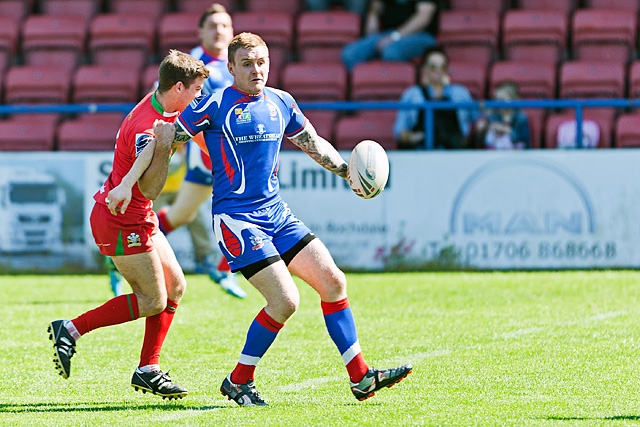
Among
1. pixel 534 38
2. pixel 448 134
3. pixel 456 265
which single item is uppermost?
pixel 534 38

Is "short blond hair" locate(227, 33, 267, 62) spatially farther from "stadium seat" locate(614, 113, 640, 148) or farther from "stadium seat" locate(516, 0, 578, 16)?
"stadium seat" locate(516, 0, 578, 16)

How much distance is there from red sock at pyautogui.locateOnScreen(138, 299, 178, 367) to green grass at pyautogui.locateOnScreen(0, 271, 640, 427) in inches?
8.6

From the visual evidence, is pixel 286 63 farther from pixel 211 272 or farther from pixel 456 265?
pixel 211 272

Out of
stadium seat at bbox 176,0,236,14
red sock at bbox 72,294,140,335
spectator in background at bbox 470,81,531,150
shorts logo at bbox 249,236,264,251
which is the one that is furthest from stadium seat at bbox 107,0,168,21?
shorts logo at bbox 249,236,264,251

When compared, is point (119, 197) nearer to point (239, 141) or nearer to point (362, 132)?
point (239, 141)

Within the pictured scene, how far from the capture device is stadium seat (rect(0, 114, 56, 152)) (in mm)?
14336

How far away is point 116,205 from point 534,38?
9712mm

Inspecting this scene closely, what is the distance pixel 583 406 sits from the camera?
A: 5.79m

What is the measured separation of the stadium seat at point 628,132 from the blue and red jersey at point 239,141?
25.6 ft

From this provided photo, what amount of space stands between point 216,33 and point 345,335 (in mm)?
4600

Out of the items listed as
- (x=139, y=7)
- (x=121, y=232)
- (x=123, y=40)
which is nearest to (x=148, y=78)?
(x=123, y=40)

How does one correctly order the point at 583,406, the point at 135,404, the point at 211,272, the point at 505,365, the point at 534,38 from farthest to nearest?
the point at 534,38, the point at 211,272, the point at 505,365, the point at 135,404, the point at 583,406

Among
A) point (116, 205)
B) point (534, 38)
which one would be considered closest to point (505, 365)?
point (116, 205)

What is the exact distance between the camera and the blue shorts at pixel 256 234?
600cm
